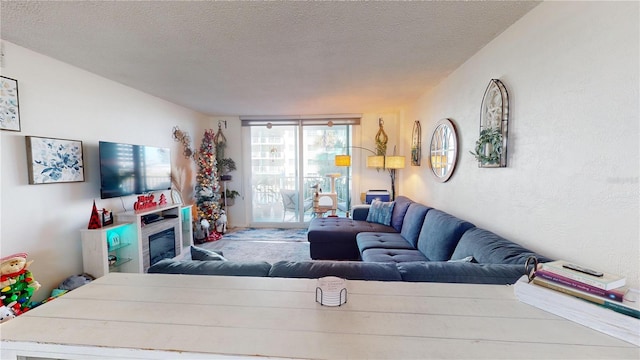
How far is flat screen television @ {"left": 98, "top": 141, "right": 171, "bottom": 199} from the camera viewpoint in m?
2.79

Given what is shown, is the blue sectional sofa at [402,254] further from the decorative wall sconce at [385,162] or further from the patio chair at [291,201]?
the patio chair at [291,201]

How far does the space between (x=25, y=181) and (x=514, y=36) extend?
4.06m

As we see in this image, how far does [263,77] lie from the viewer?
9.48 ft

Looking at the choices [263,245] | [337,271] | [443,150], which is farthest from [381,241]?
[263,245]

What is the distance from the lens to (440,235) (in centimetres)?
232

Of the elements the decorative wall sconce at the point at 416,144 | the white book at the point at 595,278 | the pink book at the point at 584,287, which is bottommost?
the pink book at the point at 584,287

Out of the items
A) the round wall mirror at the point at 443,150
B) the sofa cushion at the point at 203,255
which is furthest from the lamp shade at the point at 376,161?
the sofa cushion at the point at 203,255

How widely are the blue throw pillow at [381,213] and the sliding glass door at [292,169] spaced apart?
1.37 metres

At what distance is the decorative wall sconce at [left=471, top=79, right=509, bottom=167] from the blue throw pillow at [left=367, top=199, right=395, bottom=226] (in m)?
1.68

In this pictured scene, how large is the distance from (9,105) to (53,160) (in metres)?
0.52

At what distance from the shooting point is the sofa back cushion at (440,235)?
2199 mm

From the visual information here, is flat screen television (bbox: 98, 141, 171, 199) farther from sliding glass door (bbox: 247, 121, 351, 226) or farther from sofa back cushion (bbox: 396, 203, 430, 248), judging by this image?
sofa back cushion (bbox: 396, 203, 430, 248)

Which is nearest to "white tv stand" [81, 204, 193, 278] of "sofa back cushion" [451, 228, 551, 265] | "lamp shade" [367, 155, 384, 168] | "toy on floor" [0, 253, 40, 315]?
"toy on floor" [0, 253, 40, 315]

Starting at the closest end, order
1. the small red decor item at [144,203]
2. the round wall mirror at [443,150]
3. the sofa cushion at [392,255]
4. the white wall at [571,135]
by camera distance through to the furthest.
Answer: the white wall at [571,135], the sofa cushion at [392,255], the round wall mirror at [443,150], the small red decor item at [144,203]
